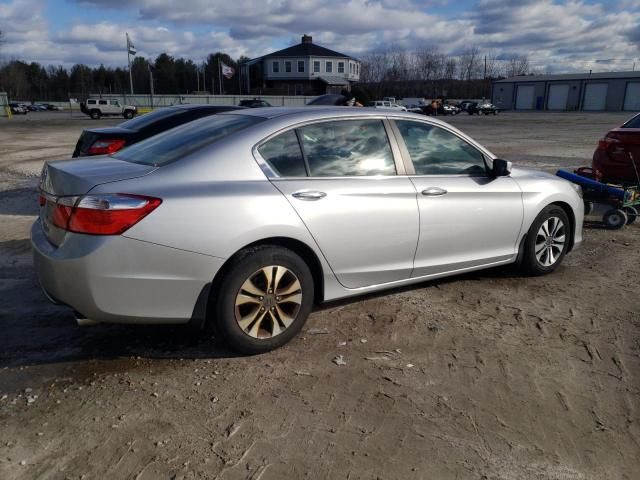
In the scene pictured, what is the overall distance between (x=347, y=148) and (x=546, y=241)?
2.42 m

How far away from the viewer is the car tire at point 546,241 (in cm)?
514

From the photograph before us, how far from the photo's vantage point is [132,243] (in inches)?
124

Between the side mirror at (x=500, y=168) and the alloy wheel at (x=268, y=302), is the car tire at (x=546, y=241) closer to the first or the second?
the side mirror at (x=500, y=168)

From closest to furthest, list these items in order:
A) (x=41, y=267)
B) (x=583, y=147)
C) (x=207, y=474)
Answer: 1. (x=207, y=474)
2. (x=41, y=267)
3. (x=583, y=147)

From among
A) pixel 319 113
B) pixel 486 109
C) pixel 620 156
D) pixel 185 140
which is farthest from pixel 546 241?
pixel 486 109

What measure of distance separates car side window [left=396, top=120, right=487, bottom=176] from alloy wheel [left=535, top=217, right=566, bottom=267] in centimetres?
96

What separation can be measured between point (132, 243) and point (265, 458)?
4.63 ft

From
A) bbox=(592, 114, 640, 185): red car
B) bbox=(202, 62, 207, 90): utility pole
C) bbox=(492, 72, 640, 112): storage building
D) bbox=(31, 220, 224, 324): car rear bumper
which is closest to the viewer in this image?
bbox=(31, 220, 224, 324): car rear bumper

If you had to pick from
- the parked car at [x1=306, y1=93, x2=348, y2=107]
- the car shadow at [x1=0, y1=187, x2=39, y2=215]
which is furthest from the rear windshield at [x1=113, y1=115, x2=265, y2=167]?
the parked car at [x1=306, y1=93, x2=348, y2=107]

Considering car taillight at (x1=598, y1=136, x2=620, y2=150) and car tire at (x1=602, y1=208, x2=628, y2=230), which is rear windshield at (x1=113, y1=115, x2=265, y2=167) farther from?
car taillight at (x1=598, y1=136, x2=620, y2=150)

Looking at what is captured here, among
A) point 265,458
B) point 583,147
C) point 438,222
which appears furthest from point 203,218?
point 583,147

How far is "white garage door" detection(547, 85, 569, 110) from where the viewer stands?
74.4 metres

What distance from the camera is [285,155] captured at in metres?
3.79

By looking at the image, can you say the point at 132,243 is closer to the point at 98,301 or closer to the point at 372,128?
the point at 98,301
